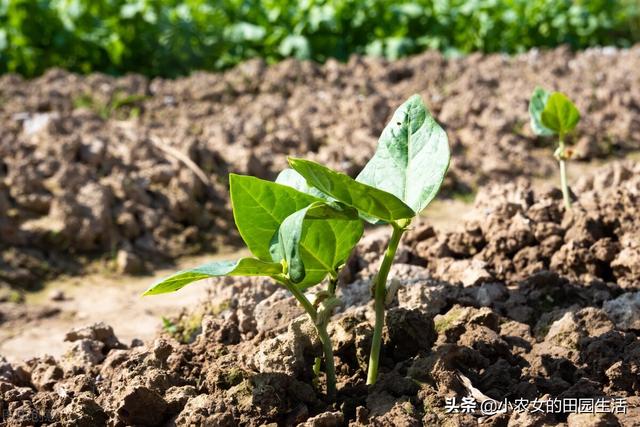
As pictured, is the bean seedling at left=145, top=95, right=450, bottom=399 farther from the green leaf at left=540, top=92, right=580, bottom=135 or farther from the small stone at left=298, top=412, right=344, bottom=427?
the green leaf at left=540, top=92, right=580, bottom=135

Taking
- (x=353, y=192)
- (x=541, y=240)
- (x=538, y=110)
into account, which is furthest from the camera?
(x=538, y=110)

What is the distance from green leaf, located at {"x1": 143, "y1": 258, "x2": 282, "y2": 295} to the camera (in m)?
2.03

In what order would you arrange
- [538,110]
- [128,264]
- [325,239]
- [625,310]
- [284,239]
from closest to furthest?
[284,239] < [325,239] < [625,310] < [538,110] < [128,264]

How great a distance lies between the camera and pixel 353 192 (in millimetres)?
2064

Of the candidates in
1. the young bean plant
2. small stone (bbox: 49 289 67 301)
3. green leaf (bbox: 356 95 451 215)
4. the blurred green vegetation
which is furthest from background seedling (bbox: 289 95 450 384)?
the blurred green vegetation

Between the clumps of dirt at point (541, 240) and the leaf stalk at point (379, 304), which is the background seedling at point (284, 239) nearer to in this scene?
the leaf stalk at point (379, 304)

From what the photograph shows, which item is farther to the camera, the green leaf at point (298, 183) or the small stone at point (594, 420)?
the green leaf at point (298, 183)

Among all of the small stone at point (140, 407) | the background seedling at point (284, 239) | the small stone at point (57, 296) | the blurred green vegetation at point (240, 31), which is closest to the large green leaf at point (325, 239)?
the background seedling at point (284, 239)

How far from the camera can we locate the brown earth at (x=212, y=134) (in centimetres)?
475

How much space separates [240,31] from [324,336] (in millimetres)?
5997

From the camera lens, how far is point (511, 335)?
258 cm

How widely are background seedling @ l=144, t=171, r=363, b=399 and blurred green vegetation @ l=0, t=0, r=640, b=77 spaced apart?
5566 millimetres


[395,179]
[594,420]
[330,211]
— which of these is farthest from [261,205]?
[594,420]

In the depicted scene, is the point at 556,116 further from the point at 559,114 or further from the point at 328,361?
the point at 328,361
